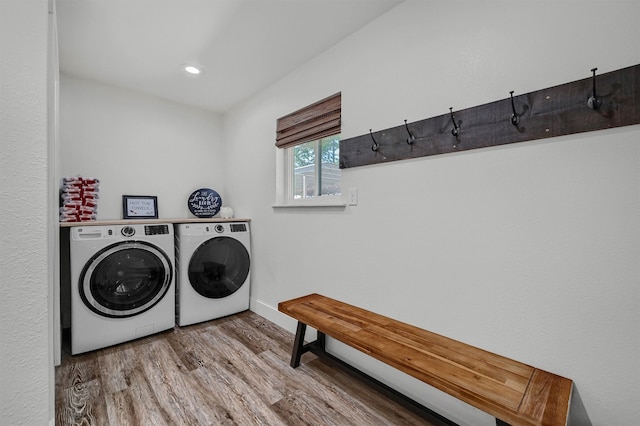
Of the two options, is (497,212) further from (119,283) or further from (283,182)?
(119,283)

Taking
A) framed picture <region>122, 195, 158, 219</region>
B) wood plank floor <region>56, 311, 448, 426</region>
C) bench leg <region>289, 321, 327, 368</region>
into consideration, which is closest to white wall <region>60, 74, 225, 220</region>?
framed picture <region>122, 195, 158, 219</region>

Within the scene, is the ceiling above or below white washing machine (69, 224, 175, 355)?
above

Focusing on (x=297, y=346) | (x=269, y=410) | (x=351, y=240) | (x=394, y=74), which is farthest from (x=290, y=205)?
(x=269, y=410)

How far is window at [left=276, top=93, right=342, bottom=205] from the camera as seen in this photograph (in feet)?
7.12

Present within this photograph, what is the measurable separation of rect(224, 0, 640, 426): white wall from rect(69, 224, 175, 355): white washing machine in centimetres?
141

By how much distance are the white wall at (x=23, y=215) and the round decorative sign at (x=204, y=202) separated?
8.12ft

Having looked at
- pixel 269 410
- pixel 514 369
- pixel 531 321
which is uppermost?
pixel 531 321

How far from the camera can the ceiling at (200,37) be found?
1.70 meters

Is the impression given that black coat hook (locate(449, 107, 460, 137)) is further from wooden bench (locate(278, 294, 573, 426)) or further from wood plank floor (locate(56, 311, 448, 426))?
wood plank floor (locate(56, 311, 448, 426))

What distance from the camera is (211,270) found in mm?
2705

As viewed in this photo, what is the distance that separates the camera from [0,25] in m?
0.75

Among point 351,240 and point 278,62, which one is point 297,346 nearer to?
point 351,240

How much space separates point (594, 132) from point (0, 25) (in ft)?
6.37

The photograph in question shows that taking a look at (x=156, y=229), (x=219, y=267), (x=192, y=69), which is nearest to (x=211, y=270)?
(x=219, y=267)
